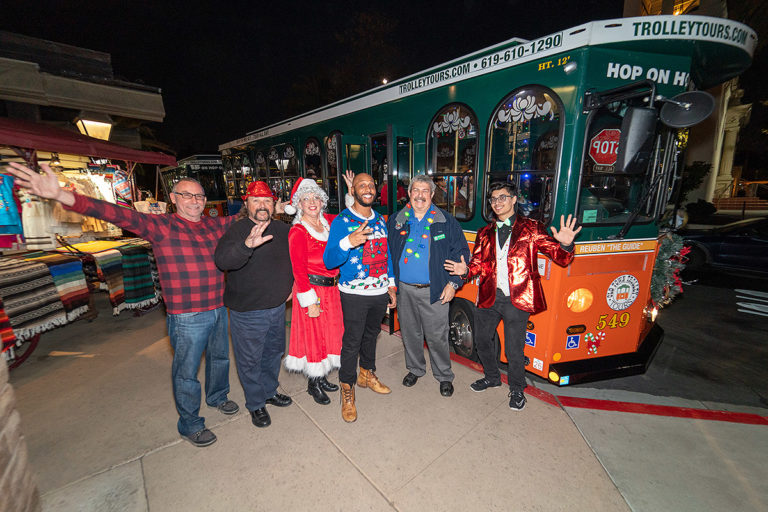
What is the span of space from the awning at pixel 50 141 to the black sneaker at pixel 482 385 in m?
5.93

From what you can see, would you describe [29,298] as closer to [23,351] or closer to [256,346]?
[23,351]

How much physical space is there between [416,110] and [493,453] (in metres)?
3.75

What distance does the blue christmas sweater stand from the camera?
8.88ft

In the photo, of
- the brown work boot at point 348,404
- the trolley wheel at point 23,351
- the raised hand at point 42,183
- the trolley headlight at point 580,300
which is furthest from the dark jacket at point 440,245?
the trolley wheel at point 23,351

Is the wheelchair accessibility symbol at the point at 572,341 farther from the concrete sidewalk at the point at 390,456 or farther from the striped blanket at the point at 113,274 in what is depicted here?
the striped blanket at the point at 113,274

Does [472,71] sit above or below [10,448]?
above

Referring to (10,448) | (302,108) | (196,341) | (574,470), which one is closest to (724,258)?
(574,470)

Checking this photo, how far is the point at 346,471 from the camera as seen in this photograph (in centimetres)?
244

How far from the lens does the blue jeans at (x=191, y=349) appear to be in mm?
2559

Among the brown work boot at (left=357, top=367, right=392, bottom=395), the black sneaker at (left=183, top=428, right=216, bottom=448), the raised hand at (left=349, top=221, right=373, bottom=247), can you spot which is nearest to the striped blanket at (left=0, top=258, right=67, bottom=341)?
the black sneaker at (left=183, top=428, right=216, bottom=448)

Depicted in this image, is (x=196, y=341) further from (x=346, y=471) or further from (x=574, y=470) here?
(x=574, y=470)

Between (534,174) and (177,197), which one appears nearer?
(177,197)

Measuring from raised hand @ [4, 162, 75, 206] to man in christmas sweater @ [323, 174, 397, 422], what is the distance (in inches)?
68.1

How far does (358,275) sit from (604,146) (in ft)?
8.29
